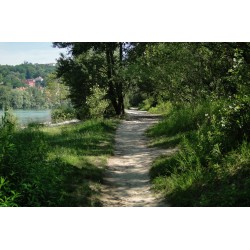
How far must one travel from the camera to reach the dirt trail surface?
7.89 m

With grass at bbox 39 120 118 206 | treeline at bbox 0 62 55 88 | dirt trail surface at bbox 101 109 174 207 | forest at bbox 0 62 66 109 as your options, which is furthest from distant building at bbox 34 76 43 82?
dirt trail surface at bbox 101 109 174 207

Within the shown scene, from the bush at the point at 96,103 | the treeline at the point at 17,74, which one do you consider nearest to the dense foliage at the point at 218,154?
the treeline at the point at 17,74

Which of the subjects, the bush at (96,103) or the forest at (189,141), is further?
the bush at (96,103)

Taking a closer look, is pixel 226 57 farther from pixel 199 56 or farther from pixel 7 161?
pixel 7 161

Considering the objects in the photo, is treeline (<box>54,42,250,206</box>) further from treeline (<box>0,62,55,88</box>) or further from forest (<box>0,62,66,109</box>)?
treeline (<box>0,62,55,88</box>)

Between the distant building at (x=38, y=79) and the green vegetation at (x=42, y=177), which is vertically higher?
the distant building at (x=38, y=79)

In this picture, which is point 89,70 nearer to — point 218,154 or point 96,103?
point 96,103

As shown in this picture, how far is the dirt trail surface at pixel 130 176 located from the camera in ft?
25.9

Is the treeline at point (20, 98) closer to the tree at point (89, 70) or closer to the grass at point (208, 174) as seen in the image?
the grass at point (208, 174)

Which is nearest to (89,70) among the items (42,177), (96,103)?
(96,103)

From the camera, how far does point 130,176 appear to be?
9977mm
